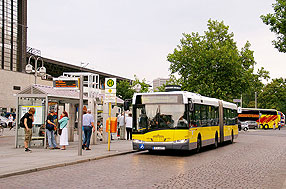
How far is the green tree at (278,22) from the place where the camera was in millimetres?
21797

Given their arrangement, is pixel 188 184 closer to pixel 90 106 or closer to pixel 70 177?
pixel 70 177

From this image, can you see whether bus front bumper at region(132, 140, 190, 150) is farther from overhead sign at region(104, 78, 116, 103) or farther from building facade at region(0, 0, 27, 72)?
building facade at region(0, 0, 27, 72)

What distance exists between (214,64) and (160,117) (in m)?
38.4

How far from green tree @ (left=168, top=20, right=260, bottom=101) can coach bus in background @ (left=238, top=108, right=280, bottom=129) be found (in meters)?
12.5

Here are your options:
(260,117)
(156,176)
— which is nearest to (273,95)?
(260,117)

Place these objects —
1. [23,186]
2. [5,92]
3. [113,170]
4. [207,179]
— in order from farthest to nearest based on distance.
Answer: [5,92] < [113,170] < [207,179] < [23,186]

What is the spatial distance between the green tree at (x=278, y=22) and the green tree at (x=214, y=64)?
3086cm

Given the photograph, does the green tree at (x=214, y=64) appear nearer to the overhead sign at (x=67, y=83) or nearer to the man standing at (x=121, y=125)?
the man standing at (x=121, y=125)

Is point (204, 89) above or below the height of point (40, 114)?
above

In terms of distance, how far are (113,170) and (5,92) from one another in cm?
4298

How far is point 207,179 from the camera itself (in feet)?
33.6

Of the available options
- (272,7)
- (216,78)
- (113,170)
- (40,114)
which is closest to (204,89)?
(216,78)

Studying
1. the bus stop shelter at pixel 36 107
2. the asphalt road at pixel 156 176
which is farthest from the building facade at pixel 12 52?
the asphalt road at pixel 156 176

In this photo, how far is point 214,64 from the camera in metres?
54.0
